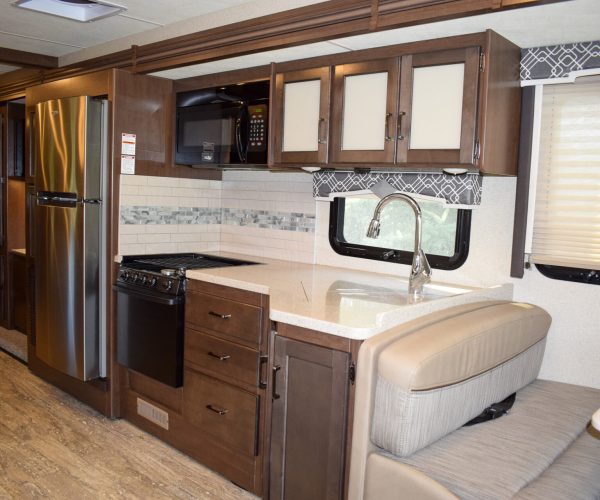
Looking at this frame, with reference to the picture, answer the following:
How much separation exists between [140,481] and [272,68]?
2.19m

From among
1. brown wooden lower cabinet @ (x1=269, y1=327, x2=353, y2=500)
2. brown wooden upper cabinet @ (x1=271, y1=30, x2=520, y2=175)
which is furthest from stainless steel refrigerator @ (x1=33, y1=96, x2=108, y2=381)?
brown wooden lower cabinet @ (x1=269, y1=327, x2=353, y2=500)

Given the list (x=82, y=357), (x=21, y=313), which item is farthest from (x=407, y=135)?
(x=21, y=313)

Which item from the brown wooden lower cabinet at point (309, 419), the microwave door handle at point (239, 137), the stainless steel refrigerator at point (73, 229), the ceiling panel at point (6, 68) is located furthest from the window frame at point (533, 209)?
the ceiling panel at point (6, 68)

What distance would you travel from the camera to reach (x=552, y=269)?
2697 mm

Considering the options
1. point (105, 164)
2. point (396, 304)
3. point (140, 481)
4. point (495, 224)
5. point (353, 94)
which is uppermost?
point (353, 94)

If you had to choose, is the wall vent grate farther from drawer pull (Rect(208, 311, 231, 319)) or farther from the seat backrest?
the seat backrest

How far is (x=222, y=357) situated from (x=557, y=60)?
6.63ft

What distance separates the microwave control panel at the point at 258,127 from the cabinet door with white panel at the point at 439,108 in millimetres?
860

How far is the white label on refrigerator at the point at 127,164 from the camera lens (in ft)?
11.5

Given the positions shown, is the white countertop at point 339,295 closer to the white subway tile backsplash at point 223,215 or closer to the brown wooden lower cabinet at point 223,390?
the brown wooden lower cabinet at point 223,390

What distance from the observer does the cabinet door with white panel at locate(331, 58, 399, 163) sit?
2.61 meters

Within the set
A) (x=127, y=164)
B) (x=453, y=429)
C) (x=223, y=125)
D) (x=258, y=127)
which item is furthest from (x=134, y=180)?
(x=453, y=429)

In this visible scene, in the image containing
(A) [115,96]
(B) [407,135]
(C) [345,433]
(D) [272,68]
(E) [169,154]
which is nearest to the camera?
(C) [345,433]

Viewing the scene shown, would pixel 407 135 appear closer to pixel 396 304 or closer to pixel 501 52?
pixel 501 52
